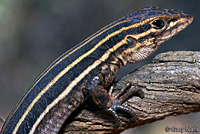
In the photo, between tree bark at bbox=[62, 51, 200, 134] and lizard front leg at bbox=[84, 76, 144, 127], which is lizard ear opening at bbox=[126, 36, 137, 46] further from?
lizard front leg at bbox=[84, 76, 144, 127]

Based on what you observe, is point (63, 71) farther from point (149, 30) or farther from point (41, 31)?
point (41, 31)

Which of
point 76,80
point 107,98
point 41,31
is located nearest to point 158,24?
point 107,98

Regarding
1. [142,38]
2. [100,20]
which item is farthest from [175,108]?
[100,20]

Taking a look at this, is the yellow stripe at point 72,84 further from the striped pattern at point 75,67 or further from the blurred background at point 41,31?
the blurred background at point 41,31

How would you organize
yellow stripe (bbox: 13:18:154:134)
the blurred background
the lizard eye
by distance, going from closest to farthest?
yellow stripe (bbox: 13:18:154:134) → the lizard eye → the blurred background

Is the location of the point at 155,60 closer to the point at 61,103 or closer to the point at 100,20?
the point at 61,103

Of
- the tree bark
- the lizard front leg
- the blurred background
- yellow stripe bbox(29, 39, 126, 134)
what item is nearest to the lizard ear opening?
yellow stripe bbox(29, 39, 126, 134)
